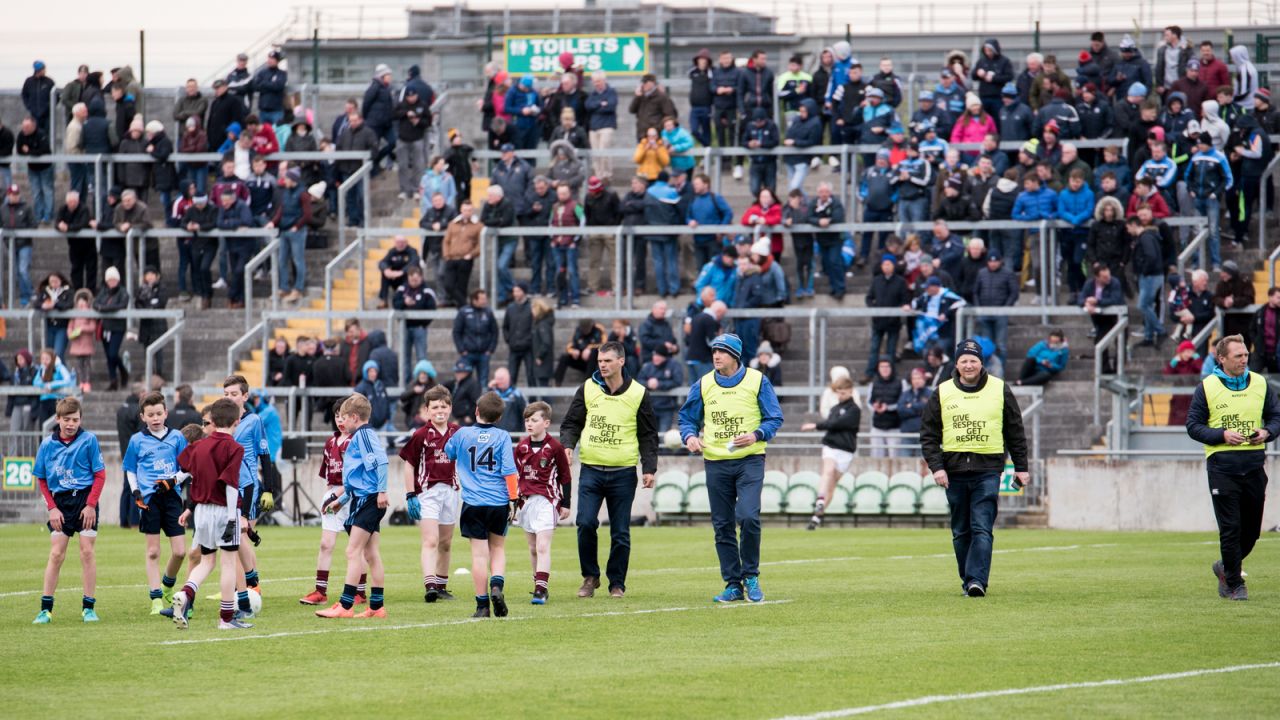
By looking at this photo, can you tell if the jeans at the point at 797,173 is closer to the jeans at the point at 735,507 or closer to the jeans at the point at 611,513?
the jeans at the point at 611,513

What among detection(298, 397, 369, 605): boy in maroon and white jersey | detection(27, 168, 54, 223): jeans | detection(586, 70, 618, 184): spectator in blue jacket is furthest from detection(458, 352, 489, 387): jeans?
detection(298, 397, 369, 605): boy in maroon and white jersey

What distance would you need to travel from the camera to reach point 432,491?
50.9 ft

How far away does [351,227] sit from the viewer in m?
34.5

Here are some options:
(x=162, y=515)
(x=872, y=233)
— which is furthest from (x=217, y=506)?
(x=872, y=233)

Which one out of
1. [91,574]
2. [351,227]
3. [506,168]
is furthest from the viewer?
[351,227]

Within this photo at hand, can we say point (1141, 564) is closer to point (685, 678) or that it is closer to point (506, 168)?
point (685, 678)

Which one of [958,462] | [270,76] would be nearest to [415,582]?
[958,462]

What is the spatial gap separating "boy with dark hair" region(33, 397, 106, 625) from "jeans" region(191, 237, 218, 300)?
18933 mm

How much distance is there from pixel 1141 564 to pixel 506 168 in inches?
645

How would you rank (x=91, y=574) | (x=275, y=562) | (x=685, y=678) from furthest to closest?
(x=275, y=562) < (x=91, y=574) < (x=685, y=678)

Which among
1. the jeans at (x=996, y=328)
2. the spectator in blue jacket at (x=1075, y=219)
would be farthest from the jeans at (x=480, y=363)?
the spectator in blue jacket at (x=1075, y=219)

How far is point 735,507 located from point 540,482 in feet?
5.39

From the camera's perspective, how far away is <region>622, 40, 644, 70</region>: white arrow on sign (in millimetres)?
39094

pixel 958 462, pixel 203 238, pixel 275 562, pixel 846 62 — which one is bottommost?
pixel 275 562
